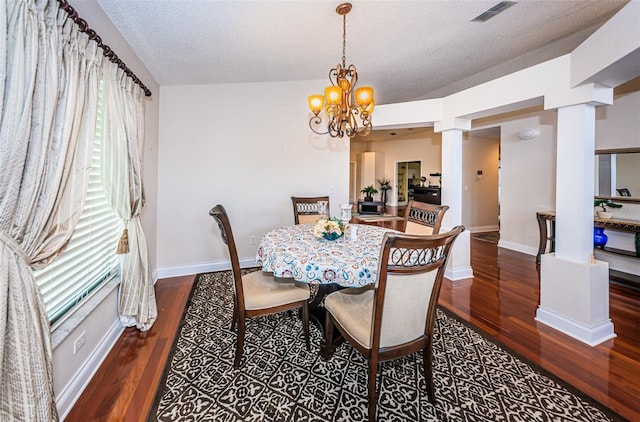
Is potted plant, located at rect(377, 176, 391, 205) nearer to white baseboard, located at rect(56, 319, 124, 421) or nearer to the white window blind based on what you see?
the white window blind

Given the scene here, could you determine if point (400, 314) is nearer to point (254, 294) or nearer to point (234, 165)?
point (254, 294)

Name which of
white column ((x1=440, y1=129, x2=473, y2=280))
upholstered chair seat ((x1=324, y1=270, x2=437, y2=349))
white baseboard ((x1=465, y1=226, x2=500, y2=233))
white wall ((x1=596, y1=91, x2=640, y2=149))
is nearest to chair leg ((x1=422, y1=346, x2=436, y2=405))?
upholstered chair seat ((x1=324, y1=270, x2=437, y2=349))

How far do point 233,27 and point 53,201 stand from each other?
1.98 m

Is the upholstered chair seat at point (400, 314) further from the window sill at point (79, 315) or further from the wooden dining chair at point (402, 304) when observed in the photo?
the window sill at point (79, 315)

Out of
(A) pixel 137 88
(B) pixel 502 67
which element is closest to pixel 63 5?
(A) pixel 137 88

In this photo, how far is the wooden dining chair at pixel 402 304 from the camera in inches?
49.3

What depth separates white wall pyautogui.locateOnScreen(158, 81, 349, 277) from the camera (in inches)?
140

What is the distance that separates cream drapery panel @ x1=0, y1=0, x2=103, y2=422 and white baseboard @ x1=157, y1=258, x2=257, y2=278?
2.28 metres

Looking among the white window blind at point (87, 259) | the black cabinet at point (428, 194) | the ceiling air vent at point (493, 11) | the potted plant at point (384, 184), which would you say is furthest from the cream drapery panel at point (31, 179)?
the potted plant at point (384, 184)

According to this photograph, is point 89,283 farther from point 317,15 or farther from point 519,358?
point 519,358

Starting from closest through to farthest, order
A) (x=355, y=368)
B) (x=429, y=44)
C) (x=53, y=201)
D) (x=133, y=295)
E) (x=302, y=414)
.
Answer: (x=53, y=201)
(x=302, y=414)
(x=355, y=368)
(x=133, y=295)
(x=429, y=44)

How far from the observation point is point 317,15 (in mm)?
2301

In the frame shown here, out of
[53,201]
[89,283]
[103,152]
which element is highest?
[103,152]

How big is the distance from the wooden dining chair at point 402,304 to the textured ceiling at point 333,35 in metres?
2.05
